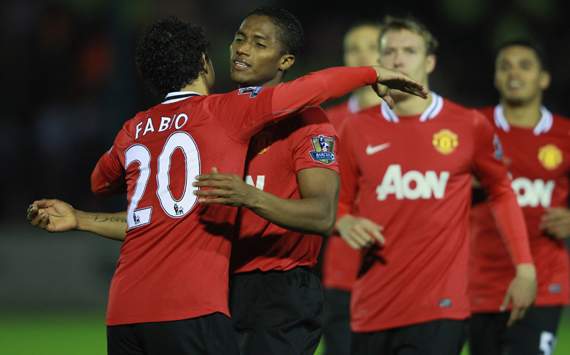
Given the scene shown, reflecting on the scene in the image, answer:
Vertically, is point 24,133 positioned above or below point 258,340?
above

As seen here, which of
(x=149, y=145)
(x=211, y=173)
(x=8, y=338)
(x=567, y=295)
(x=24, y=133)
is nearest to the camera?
(x=211, y=173)

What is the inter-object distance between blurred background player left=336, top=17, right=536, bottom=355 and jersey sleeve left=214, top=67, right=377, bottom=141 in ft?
4.75

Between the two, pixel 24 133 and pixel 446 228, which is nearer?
pixel 446 228

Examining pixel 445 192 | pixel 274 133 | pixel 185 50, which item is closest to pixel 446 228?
pixel 445 192

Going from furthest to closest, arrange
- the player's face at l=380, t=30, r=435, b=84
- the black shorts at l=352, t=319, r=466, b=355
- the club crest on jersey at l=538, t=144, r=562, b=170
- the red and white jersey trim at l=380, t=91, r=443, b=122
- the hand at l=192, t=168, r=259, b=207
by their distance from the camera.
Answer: the club crest on jersey at l=538, t=144, r=562, b=170 < the player's face at l=380, t=30, r=435, b=84 < the red and white jersey trim at l=380, t=91, r=443, b=122 < the black shorts at l=352, t=319, r=466, b=355 < the hand at l=192, t=168, r=259, b=207

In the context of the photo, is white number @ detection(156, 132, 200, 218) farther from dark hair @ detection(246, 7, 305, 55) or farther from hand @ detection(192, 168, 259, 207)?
dark hair @ detection(246, 7, 305, 55)

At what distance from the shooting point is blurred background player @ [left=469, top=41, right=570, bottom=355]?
7.12 metres

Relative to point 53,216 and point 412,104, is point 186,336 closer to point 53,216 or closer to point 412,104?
point 53,216

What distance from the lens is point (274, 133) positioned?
198 inches

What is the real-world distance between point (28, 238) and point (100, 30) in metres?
3.28

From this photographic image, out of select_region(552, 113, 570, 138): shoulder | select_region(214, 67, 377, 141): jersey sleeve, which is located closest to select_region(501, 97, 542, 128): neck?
select_region(552, 113, 570, 138): shoulder

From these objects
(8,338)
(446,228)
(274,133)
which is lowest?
(8,338)

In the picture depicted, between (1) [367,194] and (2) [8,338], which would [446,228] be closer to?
(1) [367,194]

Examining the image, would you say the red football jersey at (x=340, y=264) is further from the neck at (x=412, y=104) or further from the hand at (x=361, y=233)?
the hand at (x=361, y=233)
